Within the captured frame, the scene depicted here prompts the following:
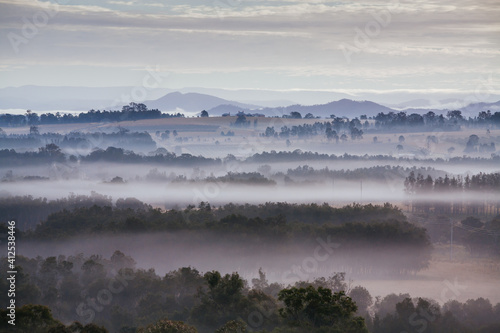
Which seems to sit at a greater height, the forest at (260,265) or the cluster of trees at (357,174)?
the cluster of trees at (357,174)

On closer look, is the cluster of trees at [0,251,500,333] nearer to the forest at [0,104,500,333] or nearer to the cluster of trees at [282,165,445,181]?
the forest at [0,104,500,333]

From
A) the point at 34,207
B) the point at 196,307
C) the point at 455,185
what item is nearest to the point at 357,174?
the point at 455,185

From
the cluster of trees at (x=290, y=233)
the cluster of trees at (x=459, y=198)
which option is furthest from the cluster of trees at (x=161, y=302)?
the cluster of trees at (x=459, y=198)

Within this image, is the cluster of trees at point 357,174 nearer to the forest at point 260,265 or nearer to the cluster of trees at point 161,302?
the forest at point 260,265

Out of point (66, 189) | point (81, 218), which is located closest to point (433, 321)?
point (81, 218)

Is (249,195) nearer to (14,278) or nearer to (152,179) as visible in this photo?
(152,179)

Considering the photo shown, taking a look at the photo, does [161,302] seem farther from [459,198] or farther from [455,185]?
[455,185]

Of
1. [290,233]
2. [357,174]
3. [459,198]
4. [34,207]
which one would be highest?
[357,174]

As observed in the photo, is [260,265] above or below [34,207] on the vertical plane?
below

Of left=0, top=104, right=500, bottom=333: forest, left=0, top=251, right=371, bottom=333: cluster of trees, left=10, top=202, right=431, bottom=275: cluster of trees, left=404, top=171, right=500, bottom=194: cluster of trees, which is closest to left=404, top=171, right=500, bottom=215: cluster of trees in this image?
left=404, top=171, right=500, bottom=194: cluster of trees
